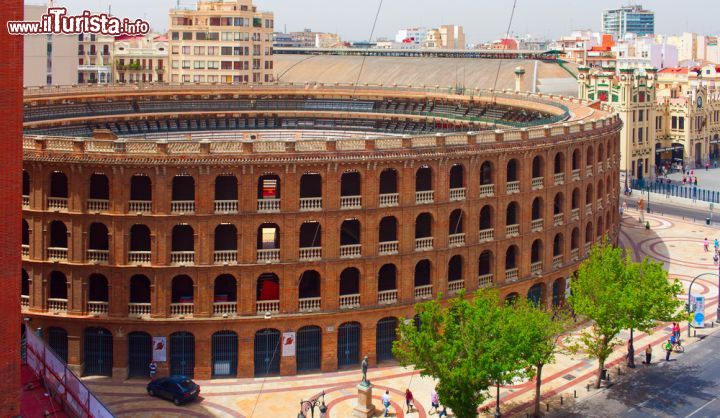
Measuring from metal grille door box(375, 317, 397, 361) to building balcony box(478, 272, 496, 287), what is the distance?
8.43 meters

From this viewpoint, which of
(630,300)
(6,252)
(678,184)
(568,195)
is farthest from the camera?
(678,184)

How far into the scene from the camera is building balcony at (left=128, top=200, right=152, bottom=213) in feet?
205

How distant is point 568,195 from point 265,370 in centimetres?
3183

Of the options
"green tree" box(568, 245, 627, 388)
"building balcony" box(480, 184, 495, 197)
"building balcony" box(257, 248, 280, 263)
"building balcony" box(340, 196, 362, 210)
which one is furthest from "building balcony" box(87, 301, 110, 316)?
"green tree" box(568, 245, 627, 388)

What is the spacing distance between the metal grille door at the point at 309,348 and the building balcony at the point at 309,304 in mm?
1564

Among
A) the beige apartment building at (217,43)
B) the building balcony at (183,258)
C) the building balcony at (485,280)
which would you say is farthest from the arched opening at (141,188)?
the beige apartment building at (217,43)

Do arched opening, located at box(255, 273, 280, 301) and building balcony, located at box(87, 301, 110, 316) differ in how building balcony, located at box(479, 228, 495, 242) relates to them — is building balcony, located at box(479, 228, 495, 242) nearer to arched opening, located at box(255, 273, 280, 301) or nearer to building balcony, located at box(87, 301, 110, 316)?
arched opening, located at box(255, 273, 280, 301)

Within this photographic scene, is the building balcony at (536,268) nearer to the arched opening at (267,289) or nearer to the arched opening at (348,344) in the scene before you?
the arched opening at (348,344)

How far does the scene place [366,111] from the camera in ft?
391

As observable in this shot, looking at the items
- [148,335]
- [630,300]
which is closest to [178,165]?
[148,335]

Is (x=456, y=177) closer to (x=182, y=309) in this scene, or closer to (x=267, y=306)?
(x=267, y=306)

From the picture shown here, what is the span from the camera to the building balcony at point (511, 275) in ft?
242

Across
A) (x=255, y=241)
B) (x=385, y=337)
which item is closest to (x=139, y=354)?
(x=255, y=241)

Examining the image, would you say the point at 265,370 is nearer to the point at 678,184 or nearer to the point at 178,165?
the point at 178,165
